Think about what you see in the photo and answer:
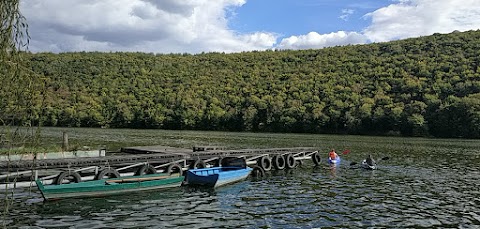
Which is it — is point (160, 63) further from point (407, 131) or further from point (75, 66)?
point (407, 131)

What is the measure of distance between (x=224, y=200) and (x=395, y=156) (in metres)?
33.8

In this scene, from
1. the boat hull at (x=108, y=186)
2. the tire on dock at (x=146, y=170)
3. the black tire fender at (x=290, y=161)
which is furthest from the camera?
the black tire fender at (x=290, y=161)

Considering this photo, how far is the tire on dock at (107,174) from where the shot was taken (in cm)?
2482

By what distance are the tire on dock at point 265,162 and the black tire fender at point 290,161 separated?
2.65 m

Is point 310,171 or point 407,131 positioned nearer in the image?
point 310,171

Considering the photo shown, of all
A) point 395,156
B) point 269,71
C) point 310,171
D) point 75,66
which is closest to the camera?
point 310,171

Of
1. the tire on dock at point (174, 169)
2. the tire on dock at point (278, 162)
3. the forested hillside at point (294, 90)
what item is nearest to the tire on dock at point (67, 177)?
the tire on dock at point (174, 169)

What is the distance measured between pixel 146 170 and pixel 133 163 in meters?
1.17

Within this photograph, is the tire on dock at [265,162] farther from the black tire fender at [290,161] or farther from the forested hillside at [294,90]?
the forested hillside at [294,90]

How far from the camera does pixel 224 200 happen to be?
23578 mm

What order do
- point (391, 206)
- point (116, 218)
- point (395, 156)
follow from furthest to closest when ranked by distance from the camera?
point (395, 156), point (391, 206), point (116, 218)

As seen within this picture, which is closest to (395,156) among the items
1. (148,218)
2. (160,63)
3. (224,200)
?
(224,200)

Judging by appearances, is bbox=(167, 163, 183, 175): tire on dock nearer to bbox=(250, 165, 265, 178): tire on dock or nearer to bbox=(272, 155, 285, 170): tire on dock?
bbox=(250, 165, 265, 178): tire on dock

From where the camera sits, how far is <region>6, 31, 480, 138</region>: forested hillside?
9738cm
